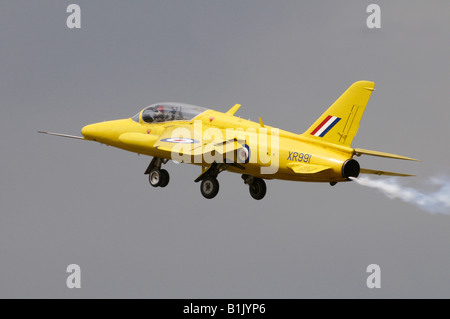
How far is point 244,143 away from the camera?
1688 inches

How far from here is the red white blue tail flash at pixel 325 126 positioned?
137ft

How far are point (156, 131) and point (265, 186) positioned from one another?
491 centimetres

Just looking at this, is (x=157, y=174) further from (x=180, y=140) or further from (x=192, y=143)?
(x=192, y=143)

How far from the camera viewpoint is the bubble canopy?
4538cm

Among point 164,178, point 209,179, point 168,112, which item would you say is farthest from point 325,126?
point 164,178

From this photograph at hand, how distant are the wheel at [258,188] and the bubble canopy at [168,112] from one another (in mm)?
3490

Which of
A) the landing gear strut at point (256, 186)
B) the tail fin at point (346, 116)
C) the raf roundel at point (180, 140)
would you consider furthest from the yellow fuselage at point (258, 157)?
the landing gear strut at point (256, 186)

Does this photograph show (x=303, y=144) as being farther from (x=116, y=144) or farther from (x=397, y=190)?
Answer: (x=116, y=144)

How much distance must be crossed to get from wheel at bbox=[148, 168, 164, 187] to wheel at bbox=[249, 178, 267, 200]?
3.62 m

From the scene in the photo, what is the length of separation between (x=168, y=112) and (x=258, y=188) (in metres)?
4.79

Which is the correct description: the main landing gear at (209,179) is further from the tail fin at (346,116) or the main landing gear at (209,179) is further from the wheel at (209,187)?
the tail fin at (346,116)

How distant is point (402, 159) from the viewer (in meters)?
40.6

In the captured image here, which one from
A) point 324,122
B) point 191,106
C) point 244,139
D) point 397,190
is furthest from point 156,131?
point 397,190

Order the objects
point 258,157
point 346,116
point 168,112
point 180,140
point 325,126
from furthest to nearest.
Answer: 1. point 168,112
2. point 180,140
3. point 258,157
4. point 325,126
5. point 346,116
